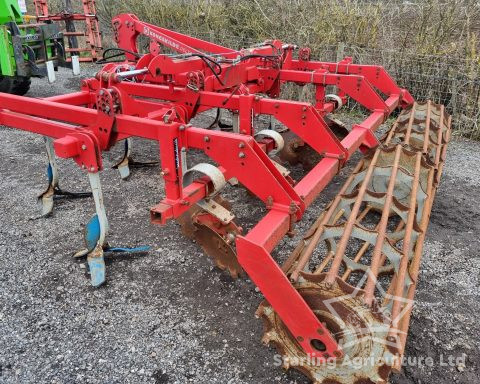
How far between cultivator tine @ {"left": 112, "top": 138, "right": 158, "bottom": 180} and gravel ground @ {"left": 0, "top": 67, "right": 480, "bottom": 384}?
0.60m

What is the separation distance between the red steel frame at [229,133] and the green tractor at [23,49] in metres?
2.29

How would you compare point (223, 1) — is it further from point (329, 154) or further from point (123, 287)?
point (123, 287)

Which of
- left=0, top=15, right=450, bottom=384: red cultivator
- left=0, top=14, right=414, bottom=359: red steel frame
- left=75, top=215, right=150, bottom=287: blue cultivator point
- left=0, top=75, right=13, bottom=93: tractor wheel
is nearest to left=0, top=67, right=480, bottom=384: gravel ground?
left=75, top=215, right=150, bottom=287: blue cultivator point

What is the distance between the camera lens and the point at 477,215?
12.4ft

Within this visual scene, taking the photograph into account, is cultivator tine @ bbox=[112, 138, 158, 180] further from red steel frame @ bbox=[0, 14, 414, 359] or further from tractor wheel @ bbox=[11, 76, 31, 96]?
tractor wheel @ bbox=[11, 76, 31, 96]

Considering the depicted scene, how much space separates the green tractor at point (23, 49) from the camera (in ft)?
19.2

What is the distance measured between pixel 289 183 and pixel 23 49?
5.72m

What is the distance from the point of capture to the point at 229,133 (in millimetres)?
2340

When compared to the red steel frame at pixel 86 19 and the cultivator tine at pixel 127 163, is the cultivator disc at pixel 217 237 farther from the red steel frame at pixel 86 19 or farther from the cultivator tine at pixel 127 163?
the red steel frame at pixel 86 19

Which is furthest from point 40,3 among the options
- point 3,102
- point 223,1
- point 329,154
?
point 329,154

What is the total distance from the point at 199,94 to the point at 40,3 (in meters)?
6.33

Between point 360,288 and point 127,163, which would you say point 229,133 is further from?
point 127,163

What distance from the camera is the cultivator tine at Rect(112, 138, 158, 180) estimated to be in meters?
4.57

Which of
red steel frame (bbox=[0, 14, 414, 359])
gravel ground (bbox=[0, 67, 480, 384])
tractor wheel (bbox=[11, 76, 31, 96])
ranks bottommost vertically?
gravel ground (bbox=[0, 67, 480, 384])
